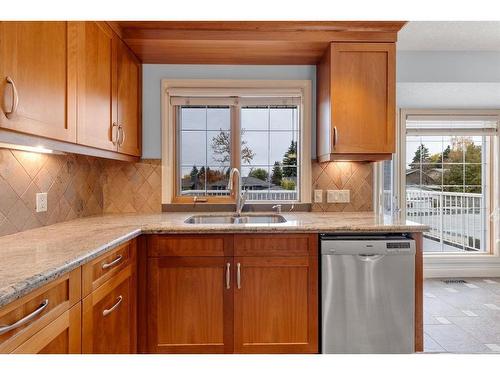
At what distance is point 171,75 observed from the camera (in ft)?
9.96

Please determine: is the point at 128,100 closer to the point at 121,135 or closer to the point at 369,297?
the point at 121,135

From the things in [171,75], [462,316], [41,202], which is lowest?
[462,316]

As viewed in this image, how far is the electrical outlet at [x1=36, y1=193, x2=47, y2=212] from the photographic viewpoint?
2090 mm

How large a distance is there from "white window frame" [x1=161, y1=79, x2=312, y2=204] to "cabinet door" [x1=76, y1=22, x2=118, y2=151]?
667 mm

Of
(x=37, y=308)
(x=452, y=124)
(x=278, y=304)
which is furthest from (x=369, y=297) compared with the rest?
(x=452, y=124)

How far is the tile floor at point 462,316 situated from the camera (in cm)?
256

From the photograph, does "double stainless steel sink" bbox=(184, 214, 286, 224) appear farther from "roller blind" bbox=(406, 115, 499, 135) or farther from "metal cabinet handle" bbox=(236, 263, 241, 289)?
"roller blind" bbox=(406, 115, 499, 135)

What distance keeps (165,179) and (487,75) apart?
3.02m

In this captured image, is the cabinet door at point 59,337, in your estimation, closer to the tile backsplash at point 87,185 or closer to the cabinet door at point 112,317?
the cabinet door at point 112,317

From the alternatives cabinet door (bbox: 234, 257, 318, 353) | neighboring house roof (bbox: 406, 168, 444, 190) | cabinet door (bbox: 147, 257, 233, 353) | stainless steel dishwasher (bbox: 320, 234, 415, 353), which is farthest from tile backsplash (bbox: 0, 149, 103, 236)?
neighboring house roof (bbox: 406, 168, 444, 190)

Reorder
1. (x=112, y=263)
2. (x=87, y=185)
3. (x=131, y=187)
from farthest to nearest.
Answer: (x=131, y=187)
(x=87, y=185)
(x=112, y=263)

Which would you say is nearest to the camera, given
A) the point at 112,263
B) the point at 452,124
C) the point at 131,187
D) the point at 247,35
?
the point at 112,263

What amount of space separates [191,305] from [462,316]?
2.29 m

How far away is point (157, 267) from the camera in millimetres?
2174
